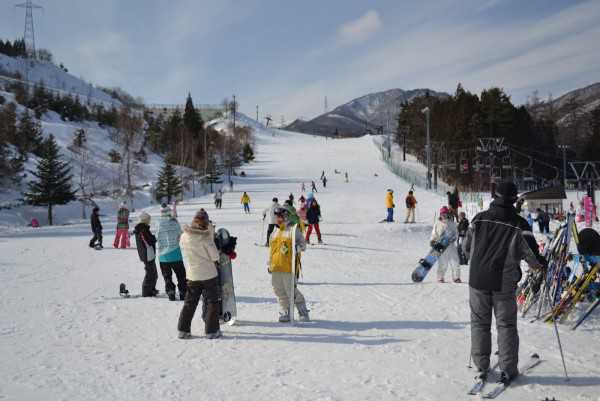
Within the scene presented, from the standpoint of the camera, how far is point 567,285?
6293 millimetres

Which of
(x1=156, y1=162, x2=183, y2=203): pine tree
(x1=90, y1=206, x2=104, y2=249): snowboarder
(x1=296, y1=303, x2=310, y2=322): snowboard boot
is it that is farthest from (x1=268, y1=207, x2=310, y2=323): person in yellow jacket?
(x1=156, y1=162, x2=183, y2=203): pine tree

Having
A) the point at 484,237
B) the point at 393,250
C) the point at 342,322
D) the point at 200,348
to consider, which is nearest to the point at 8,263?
the point at 200,348

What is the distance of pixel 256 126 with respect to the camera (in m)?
132

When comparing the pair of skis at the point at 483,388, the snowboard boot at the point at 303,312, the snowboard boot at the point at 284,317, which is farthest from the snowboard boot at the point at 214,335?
the pair of skis at the point at 483,388

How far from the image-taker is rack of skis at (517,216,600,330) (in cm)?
602

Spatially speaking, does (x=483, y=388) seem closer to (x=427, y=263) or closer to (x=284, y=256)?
(x=284, y=256)

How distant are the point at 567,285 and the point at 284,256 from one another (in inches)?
160

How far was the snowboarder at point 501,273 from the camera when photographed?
4219 mm

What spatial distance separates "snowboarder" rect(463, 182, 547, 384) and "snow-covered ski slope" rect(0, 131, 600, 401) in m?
0.33

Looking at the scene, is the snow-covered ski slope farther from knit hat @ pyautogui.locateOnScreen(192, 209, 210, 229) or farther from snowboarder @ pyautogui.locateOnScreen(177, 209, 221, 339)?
knit hat @ pyautogui.locateOnScreen(192, 209, 210, 229)

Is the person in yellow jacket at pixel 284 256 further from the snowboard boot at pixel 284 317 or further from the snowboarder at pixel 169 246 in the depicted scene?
the snowboarder at pixel 169 246

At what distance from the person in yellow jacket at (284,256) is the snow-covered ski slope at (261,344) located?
0.40m

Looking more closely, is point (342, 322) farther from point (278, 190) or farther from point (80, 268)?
point (278, 190)

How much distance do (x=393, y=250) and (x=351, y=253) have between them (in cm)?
192
